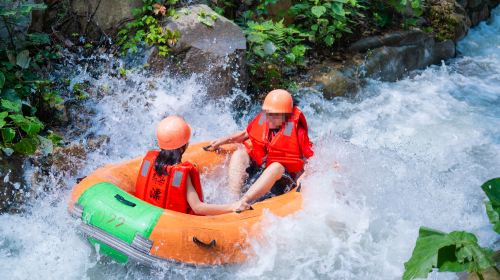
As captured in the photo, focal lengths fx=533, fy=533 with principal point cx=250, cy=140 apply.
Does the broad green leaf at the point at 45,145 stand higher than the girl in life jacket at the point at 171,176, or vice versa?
the girl in life jacket at the point at 171,176

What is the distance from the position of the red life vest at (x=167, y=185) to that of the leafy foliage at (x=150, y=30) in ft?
8.05

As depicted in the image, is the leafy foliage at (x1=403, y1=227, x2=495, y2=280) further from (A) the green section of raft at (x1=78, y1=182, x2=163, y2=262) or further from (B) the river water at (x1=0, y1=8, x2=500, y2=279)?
(A) the green section of raft at (x1=78, y1=182, x2=163, y2=262)

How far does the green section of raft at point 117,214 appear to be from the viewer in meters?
3.66

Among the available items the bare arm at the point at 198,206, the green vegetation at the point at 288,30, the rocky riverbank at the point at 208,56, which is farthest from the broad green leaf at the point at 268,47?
the bare arm at the point at 198,206

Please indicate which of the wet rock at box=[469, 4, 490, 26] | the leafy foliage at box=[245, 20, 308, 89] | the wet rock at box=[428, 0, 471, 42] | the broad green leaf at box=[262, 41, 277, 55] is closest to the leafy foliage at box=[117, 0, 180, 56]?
the leafy foliage at box=[245, 20, 308, 89]

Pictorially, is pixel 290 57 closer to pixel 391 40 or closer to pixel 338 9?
pixel 338 9

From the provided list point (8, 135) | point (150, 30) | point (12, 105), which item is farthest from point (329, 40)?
point (8, 135)

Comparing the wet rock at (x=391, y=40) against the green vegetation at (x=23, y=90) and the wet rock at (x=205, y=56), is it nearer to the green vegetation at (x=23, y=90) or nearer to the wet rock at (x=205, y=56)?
the wet rock at (x=205, y=56)

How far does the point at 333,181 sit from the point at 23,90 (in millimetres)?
3063

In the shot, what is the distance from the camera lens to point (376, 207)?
4.56 m

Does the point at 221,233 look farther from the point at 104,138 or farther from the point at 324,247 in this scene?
the point at 104,138

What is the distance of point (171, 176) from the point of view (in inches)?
150

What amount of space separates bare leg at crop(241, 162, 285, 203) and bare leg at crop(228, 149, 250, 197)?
0.27m

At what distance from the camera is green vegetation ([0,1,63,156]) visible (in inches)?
185
